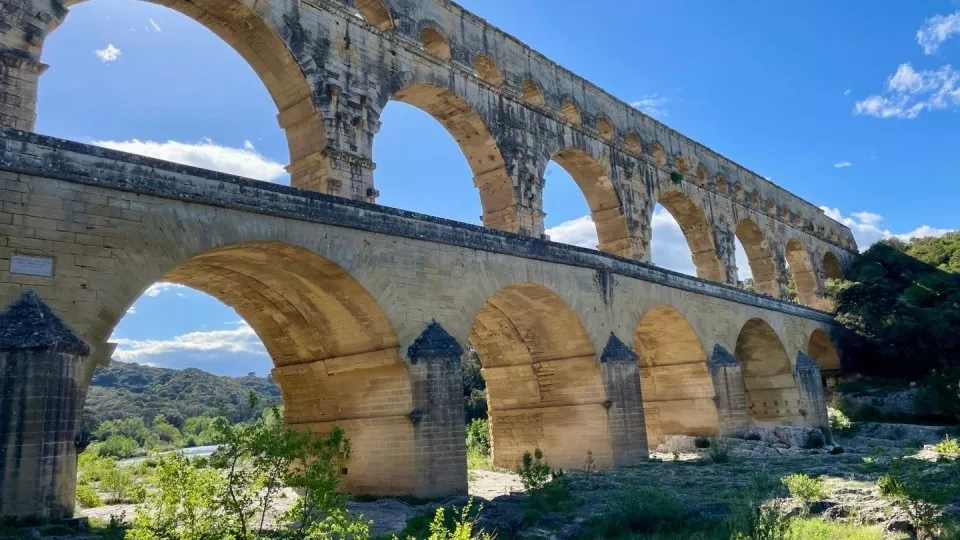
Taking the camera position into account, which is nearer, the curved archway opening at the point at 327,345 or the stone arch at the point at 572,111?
the curved archway opening at the point at 327,345

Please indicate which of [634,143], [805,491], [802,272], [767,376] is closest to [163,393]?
[802,272]

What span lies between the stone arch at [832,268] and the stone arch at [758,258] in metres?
10.5

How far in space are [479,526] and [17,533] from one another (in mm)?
5216

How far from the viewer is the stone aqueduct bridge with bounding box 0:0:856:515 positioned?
325 inches

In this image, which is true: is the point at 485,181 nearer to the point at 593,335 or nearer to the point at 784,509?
the point at 593,335

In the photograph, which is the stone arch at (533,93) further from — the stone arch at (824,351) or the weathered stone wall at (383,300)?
the stone arch at (824,351)

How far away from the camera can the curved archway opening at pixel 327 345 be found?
Answer: 1155 centimetres

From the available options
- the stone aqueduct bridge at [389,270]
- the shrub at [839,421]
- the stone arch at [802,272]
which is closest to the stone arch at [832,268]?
the stone arch at [802,272]

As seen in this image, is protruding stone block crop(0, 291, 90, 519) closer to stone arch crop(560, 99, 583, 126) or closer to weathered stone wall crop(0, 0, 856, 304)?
weathered stone wall crop(0, 0, 856, 304)

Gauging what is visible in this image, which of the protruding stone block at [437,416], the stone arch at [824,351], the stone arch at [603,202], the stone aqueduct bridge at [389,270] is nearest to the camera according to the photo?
the stone aqueduct bridge at [389,270]

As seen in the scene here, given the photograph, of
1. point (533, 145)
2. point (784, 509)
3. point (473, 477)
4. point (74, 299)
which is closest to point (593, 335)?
point (473, 477)

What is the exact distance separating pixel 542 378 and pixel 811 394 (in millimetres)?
11970

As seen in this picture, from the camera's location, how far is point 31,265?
26.6 feet

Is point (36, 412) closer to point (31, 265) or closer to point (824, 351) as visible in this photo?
point (31, 265)
